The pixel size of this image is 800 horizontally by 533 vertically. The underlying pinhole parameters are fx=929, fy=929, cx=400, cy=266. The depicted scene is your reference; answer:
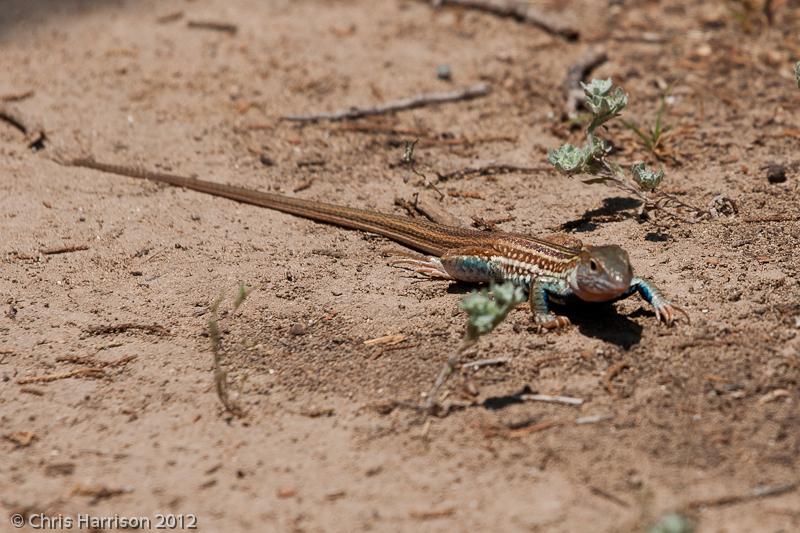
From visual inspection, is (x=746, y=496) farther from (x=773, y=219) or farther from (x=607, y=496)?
(x=773, y=219)

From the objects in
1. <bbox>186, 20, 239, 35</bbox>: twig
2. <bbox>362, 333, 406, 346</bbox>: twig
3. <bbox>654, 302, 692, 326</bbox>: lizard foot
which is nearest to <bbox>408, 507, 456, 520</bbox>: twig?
<bbox>362, 333, 406, 346</bbox>: twig

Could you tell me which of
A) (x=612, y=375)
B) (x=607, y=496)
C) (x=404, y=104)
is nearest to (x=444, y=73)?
(x=404, y=104)

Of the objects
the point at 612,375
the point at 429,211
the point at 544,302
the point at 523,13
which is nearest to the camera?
the point at 612,375

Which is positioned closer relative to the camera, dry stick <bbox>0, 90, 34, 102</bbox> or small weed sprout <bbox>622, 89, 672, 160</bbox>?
small weed sprout <bbox>622, 89, 672, 160</bbox>

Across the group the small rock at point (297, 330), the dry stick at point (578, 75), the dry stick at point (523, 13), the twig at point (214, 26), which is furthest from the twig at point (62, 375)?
the dry stick at point (523, 13)

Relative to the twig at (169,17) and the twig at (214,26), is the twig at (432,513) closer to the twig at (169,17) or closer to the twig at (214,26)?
the twig at (214,26)

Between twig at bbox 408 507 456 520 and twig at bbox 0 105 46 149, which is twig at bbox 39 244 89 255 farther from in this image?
twig at bbox 408 507 456 520
